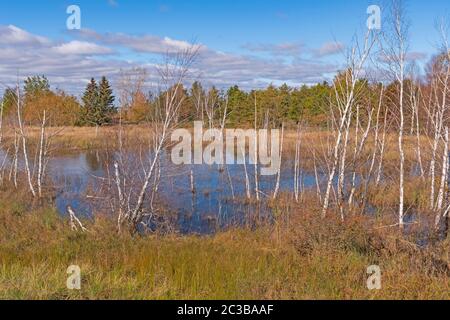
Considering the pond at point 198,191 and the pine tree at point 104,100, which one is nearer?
the pond at point 198,191

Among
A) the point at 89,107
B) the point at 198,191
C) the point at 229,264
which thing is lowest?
the point at 198,191

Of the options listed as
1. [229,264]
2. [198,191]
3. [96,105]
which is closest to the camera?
[229,264]

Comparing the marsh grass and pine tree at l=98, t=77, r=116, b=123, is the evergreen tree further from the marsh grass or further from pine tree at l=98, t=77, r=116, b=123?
the marsh grass

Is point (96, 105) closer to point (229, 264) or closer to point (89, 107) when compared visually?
point (89, 107)

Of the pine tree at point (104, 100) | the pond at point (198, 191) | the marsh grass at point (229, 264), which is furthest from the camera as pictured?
the pine tree at point (104, 100)

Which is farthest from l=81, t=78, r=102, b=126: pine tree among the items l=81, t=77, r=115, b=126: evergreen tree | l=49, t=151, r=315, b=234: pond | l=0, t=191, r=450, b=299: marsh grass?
l=0, t=191, r=450, b=299: marsh grass

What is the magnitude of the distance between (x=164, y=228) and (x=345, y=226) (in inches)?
250

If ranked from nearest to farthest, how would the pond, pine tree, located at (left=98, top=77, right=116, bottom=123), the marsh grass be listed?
the marsh grass < the pond < pine tree, located at (left=98, top=77, right=116, bottom=123)

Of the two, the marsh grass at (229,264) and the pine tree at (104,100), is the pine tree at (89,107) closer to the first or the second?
the pine tree at (104,100)

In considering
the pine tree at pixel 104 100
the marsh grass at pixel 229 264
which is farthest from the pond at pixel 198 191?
the pine tree at pixel 104 100

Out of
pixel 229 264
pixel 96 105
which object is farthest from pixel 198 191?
pixel 96 105

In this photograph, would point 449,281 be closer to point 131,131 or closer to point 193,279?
point 193,279

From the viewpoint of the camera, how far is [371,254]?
775cm
